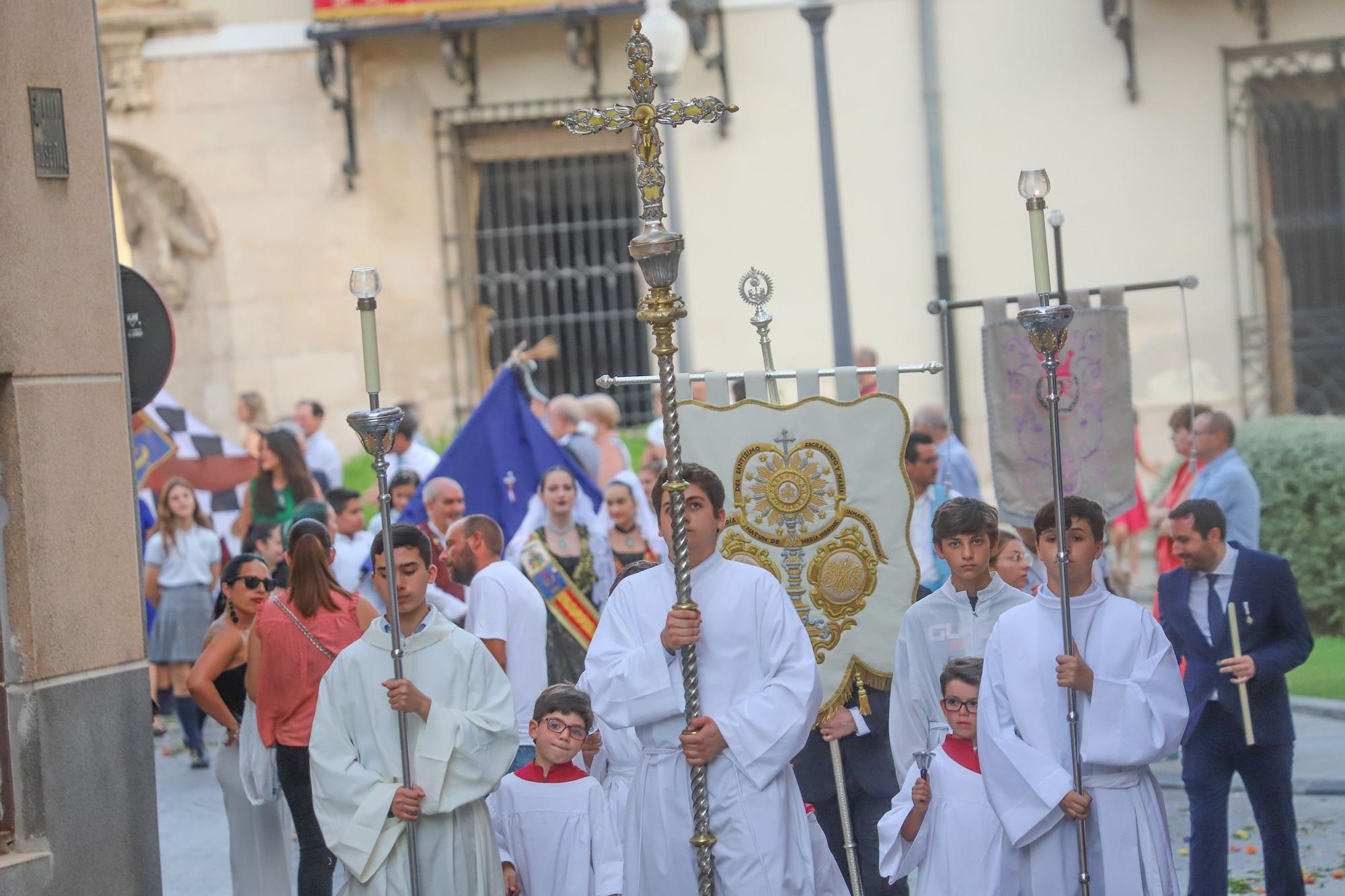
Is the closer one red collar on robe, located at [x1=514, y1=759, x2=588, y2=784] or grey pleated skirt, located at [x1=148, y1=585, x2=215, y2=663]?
red collar on robe, located at [x1=514, y1=759, x2=588, y2=784]

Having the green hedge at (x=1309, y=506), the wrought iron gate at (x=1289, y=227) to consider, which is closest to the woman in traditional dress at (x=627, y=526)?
the green hedge at (x=1309, y=506)

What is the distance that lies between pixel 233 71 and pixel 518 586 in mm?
9826

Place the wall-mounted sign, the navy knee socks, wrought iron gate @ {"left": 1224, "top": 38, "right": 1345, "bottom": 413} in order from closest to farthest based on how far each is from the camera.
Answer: the wall-mounted sign < the navy knee socks < wrought iron gate @ {"left": 1224, "top": 38, "right": 1345, "bottom": 413}

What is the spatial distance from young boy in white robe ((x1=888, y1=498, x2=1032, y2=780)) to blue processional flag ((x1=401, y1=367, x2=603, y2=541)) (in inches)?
180

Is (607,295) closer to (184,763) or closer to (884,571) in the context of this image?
(184,763)

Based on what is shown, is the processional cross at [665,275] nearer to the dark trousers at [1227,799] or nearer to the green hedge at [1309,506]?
the dark trousers at [1227,799]

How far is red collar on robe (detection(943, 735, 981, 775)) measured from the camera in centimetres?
598

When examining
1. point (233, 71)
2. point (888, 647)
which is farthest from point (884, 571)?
point (233, 71)

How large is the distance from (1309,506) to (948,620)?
276 inches

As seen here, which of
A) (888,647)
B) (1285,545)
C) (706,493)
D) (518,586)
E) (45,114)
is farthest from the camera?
(1285,545)

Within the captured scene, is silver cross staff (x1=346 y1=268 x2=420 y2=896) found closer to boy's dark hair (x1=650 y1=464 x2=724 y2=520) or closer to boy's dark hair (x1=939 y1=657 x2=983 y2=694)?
boy's dark hair (x1=650 y1=464 x2=724 y2=520)

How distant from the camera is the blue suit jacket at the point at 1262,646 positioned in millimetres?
6914

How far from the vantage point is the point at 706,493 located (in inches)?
223

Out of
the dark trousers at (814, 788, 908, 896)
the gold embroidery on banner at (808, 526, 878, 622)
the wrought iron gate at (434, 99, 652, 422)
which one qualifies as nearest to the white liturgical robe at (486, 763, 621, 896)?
the dark trousers at (814, 788, 908, 896)
